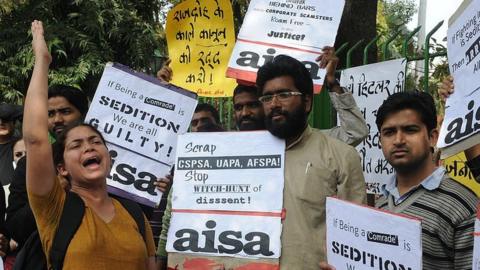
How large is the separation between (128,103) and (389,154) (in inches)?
71.7

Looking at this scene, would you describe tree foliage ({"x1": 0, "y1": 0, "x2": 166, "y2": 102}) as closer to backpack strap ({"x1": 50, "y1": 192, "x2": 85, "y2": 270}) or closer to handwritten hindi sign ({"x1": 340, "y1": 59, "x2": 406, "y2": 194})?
handwritten hindi sign ({"x1": 340, "y1": 59, "x2": 406, "y2": 194})

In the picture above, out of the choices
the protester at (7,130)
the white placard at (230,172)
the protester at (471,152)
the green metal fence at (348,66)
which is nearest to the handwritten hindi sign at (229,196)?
the white placard at (230,172)

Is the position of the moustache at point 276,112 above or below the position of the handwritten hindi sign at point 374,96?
below

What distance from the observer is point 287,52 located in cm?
452

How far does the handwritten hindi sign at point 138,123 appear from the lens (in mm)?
4367

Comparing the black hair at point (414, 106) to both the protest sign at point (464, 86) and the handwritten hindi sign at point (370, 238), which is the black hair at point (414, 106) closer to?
the protest sign at point (464, 86)

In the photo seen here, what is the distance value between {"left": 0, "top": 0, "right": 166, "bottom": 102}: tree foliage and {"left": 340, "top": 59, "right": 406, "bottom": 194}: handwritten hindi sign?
7.54 meters

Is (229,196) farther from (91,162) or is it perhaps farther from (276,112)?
(91,162)

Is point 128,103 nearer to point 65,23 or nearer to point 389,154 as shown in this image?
point 389,154

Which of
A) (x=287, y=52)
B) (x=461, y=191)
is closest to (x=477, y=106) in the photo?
(x=461, y=191)

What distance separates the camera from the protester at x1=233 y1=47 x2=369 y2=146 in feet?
13.6

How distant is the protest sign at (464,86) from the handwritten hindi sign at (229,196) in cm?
85

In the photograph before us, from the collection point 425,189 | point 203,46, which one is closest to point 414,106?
point 425,189

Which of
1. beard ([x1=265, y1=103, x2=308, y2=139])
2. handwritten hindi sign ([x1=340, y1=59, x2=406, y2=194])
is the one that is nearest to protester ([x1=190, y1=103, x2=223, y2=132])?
handwritten hindi sign ([x1=340, y1=59, x2=406, y2=194])
